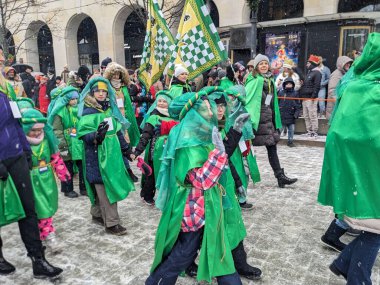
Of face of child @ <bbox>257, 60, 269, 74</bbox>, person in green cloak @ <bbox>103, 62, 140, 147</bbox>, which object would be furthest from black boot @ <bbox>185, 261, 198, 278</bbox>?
face of child @ <bbox>257, 60, 269, 74</bbox>

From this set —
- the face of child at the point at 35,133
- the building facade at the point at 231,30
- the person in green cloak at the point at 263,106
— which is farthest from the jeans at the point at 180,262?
the building facade at the point at 231,30

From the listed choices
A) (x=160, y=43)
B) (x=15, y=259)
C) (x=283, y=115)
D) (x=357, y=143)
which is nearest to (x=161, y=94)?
(x=160, y=43)

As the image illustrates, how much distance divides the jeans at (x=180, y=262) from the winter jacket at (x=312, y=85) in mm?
7593

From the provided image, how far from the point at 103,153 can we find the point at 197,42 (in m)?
2.28

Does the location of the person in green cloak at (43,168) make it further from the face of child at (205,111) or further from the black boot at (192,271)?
the face of child at (205,111)

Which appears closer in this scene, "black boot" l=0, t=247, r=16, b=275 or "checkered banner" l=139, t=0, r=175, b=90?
"black boot" l=0, t=247, r=16, b=275

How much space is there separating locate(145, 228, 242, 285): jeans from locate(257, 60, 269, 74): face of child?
353cm

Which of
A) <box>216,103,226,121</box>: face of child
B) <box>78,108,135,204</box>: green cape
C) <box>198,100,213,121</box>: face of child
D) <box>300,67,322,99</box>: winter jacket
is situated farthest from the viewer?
<box>300,67,322,99</box>: winter jacket

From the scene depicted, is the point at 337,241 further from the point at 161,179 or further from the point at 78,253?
the point at 78,253

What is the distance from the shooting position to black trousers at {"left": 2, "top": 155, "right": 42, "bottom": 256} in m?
3.07

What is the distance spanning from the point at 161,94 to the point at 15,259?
2599 mm

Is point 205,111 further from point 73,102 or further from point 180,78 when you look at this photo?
point 73,102

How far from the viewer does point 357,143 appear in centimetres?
240

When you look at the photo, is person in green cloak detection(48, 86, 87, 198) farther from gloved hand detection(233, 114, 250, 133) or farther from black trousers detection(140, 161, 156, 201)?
gloved hand detection(233, 114, 250, 133)
